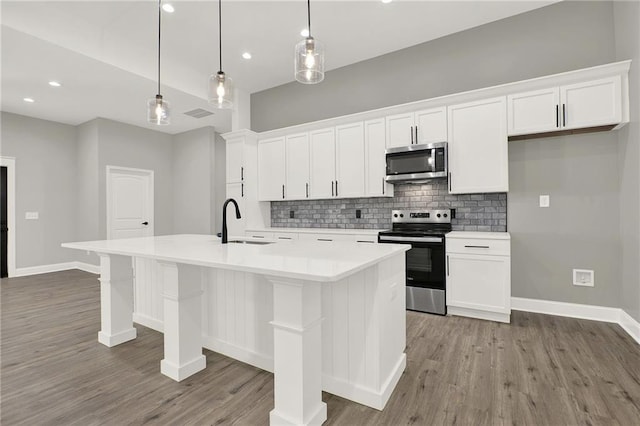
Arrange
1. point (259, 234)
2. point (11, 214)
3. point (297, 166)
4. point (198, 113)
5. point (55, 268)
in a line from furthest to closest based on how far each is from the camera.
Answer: point (55, 268) → point (198, 113) → point (11, 214) → point (259, 234) → point (297, 166)

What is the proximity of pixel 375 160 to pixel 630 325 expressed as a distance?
Result: 287 centimetres

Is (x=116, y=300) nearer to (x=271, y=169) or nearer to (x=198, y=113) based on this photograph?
(x=271, y=169)

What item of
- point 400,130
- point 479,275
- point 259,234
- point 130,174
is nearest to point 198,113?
point 130,174

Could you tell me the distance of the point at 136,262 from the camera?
9.80 ft

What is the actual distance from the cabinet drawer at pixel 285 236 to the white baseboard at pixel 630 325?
11.3 feet

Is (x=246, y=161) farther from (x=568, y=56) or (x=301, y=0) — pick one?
(x=568, y=56)

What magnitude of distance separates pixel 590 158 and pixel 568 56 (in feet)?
3.52

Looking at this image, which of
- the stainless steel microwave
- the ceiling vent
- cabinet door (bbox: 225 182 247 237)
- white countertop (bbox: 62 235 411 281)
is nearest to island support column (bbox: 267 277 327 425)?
white countertop (bbox: 62 235 411 281)

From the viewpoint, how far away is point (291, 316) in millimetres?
1474

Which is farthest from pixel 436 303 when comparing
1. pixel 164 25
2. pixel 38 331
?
pixel 164 25

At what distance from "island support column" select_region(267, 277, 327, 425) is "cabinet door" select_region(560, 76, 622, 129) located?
302cm

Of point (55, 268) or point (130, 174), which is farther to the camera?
point (130, 174)

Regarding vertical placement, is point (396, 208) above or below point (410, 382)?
above

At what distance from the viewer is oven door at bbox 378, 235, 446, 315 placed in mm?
3262
